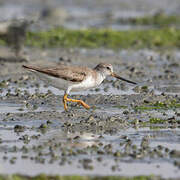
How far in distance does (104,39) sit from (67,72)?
413 inches

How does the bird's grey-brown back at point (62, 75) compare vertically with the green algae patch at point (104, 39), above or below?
below

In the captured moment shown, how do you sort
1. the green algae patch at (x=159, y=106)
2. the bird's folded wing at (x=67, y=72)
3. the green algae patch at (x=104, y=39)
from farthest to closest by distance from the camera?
the green algae patch at (x=104, y=39) < the green algae patch at (x=159, y=106) < the bird's folded wing at (x=67, y=72)

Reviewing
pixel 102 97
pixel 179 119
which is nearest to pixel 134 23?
pixel 102 97

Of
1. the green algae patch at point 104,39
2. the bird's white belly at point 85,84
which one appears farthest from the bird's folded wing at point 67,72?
the green algae patch at point 104,39

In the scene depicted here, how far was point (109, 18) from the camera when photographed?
29.6m

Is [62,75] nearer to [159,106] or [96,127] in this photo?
[96,127]

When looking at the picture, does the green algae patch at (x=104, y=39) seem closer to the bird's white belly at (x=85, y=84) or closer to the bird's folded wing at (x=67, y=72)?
the bird's white belly at (x=85, y=84)

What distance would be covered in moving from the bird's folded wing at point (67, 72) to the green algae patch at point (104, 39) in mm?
9421

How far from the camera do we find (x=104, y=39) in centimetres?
2172

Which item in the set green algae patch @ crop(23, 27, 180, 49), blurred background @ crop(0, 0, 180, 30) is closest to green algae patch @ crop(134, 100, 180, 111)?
green algae patch @ crop(23, 27, 180, 49)

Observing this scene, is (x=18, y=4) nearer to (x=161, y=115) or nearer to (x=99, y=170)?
(x=161, y=115)

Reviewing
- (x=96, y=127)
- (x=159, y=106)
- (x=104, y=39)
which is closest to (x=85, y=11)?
(x=104, y=39)

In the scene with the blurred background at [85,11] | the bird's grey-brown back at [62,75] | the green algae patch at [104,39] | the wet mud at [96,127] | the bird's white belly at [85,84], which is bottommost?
the wet mud at [96,127]

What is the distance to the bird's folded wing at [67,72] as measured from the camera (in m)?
11.2
